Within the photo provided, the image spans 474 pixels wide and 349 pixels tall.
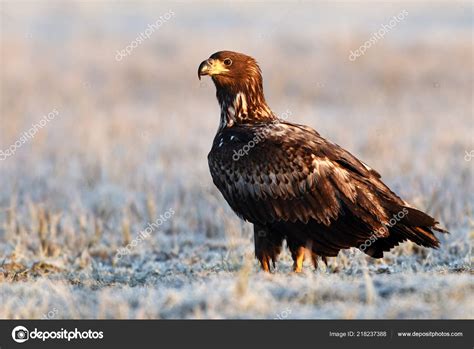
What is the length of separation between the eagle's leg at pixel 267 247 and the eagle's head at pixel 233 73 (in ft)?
4.56

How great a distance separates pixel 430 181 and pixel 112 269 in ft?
17.1

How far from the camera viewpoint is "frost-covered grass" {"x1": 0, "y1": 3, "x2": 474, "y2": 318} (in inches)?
253

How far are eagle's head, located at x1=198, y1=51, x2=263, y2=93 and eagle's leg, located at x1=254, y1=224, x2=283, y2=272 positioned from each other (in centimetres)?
139

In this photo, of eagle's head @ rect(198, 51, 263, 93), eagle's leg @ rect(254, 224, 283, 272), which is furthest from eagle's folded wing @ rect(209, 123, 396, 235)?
eagle's head @ rect(198, 51, 263, 93)

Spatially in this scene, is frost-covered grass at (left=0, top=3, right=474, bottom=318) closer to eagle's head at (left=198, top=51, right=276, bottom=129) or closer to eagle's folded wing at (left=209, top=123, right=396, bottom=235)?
eagle's folded wing at (left=209, top=123, right=396, bottom=235)

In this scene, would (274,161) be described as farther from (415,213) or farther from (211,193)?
(211,193)

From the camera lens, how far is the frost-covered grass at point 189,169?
6.43m

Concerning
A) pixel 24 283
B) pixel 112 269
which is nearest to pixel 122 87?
pixel 112 269

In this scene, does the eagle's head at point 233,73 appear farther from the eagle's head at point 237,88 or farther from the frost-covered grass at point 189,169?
the frost-covered grass at point 189,169

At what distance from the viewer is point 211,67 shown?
8.41 metres

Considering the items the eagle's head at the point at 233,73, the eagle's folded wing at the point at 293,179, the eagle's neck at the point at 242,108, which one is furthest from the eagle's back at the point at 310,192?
the eagle's head at the point at 233,73

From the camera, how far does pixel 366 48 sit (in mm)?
21969

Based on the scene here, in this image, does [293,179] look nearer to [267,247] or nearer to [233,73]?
[267,247]

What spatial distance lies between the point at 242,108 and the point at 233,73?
35cm
